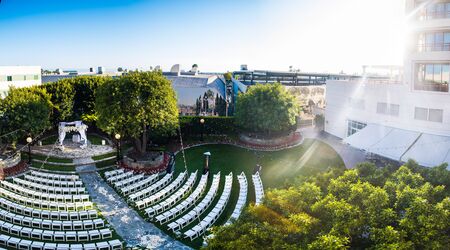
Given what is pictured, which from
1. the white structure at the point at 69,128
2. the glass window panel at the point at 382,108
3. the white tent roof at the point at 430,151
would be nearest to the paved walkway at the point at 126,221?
the white structure at the point at 69,128

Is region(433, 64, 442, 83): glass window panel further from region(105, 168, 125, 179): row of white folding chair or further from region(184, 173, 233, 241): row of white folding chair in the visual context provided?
region(105, 168, 125, 179): row of white folding chair

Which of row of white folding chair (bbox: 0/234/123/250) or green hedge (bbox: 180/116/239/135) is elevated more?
green hedge (bbox: 180/116/239/135)

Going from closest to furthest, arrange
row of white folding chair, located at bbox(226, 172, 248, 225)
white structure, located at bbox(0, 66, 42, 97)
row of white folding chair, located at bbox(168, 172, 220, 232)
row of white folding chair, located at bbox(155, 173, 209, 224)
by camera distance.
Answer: row of white folding chair, located at bbox(168, 172, 220, 232) → row of white folding chair, located at bbox(155, 173, 209, 224) → row of white folding chair, located at bbox(226, 172, 248, 225) → white structure, located at bbox(0, 66, 42, 97)

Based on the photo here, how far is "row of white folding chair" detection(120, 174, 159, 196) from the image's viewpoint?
26.3 metres

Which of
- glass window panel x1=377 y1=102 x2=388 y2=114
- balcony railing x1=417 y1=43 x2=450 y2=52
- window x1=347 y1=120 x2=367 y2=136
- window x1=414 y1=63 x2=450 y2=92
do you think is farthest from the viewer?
window x1=347 y1=120 x2=367 y2=136

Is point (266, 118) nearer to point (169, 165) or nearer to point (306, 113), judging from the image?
point (169, 165)

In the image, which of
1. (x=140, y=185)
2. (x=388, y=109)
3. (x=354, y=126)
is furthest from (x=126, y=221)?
(x=354, y=126)

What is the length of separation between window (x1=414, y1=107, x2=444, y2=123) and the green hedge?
1963 centimetres

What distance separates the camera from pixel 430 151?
25734mm

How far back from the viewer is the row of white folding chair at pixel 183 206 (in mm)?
22195

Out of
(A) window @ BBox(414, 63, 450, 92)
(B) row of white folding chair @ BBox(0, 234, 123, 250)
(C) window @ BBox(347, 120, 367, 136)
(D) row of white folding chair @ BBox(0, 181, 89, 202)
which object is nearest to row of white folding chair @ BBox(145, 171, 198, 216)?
(B) row of white folding chair @ BBox(0, 234, 123, 250)

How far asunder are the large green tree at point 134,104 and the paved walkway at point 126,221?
567 cm

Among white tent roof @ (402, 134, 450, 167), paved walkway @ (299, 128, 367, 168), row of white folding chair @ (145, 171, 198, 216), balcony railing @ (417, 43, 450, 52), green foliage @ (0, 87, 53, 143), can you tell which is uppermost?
balcony railing @ (417, 43, 450, 52)

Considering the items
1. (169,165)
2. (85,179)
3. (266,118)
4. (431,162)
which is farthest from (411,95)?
(85,179)
